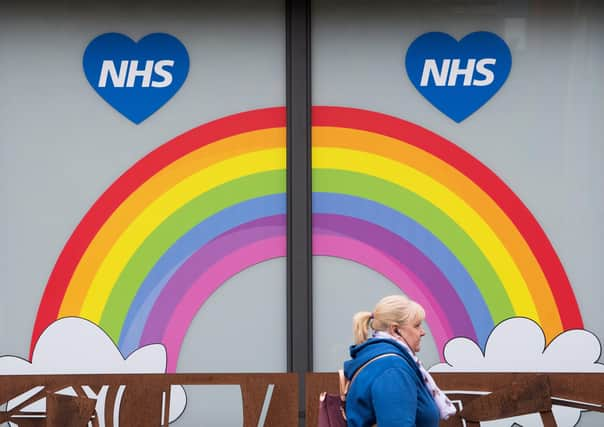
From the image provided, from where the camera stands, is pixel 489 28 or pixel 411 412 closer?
pixel 411 412

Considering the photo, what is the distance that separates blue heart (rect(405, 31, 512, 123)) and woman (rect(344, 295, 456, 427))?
9.28 ft

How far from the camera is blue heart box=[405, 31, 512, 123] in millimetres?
7055

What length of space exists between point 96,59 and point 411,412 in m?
3.92

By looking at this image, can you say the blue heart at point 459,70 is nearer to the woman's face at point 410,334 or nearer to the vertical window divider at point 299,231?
the vertical window divider at point 299,231

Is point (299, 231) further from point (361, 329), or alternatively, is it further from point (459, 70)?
point (361, 329)

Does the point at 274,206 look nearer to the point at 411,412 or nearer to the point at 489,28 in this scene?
the point at 489,28

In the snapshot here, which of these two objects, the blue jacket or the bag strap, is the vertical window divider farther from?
the blue jacket

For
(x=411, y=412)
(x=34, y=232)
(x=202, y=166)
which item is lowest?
(x=411, y=412)

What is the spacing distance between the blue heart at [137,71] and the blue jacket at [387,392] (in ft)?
10.4

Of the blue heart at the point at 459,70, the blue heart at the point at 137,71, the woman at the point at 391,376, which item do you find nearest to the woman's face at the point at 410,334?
the woman at the point at 391,376

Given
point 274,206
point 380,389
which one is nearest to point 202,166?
point 274,206

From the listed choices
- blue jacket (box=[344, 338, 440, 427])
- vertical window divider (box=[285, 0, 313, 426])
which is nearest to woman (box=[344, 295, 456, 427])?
blue jacket (box=[344, 338, 440, 427])

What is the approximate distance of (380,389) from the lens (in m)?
4.22

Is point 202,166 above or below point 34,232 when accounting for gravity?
above
